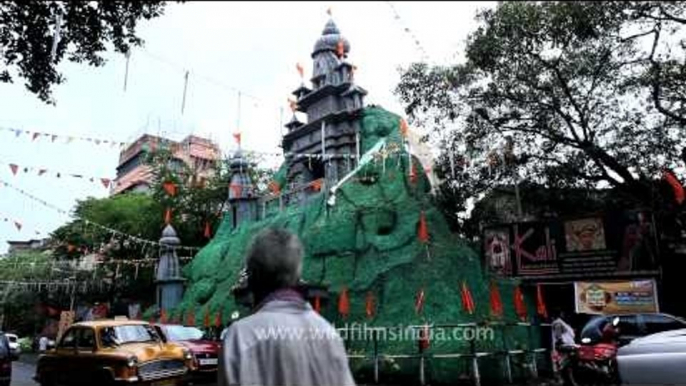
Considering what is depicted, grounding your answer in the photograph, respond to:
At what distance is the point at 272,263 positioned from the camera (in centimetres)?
259

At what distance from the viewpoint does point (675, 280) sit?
16516 mm

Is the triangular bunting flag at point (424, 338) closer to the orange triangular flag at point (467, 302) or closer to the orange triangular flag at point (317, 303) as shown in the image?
the orange triangular flag at point (467, 302)

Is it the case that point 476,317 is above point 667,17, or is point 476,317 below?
below

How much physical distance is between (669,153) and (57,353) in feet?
47.0

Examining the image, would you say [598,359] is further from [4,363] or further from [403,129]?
A: [403,129]

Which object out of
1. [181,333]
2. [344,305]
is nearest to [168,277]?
[181,333]

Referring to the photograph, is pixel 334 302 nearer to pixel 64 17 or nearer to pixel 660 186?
pixel 660 186

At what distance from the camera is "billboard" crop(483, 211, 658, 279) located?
48.4ft

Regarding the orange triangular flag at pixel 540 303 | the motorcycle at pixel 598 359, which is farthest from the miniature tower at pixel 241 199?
the motorcycle at pixel 598 359

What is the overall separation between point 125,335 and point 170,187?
17.6m

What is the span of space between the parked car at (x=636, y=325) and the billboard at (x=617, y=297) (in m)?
2.38

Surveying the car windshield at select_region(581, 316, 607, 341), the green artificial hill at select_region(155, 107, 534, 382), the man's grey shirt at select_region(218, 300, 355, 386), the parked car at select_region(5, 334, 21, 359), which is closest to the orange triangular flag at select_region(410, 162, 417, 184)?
the green artificial hill at select_region(155, 107, 534, 382)

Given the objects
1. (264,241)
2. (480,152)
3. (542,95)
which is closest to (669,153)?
(542,95)

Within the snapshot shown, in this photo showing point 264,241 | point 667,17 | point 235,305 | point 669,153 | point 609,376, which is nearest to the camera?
point 264,241
